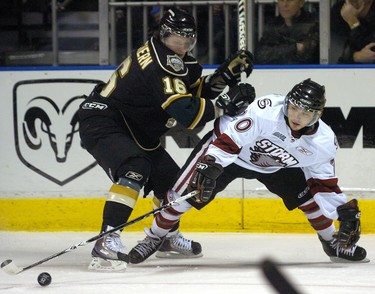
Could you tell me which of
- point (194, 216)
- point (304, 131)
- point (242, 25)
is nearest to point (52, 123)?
point (194, 216)

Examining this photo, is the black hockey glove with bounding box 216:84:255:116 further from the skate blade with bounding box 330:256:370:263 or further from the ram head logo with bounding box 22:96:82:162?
the ram head logo with bounding box 22:96:82:162

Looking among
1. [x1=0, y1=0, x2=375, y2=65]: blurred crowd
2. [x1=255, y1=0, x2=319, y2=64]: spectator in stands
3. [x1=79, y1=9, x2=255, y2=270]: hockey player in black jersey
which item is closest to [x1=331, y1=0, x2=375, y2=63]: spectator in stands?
[x1=0, y1=0, x2=375, y2=65]: blurred crowd

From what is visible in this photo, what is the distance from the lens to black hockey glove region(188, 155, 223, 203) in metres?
2.84

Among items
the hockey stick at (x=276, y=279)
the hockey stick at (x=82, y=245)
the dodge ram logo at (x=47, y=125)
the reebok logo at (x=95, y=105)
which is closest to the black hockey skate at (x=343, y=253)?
the hockey stick at (x=82, y=245)

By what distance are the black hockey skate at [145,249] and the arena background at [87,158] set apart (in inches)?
34.6

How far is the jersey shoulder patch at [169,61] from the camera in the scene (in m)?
2.98

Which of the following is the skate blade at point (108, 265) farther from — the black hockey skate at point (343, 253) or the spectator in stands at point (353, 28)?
the spectator in stands at point (353, 28)

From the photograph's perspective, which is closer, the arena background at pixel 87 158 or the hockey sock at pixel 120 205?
the hockey sock at pixel 120 205

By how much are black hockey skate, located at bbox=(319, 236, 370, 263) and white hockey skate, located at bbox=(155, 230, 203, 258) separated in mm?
547

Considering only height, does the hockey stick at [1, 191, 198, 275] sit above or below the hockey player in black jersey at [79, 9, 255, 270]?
below

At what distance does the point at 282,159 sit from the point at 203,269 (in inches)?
20.4

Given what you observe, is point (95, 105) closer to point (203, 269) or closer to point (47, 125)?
point (203, 269)

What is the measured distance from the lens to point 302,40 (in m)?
4.21

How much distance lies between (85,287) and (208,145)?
77cm
